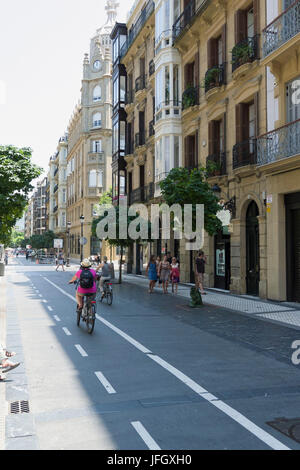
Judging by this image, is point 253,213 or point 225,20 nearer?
point 253,213

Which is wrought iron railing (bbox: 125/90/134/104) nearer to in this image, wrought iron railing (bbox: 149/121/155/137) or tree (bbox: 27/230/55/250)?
wrought iron railing (bbox: 149/121/155/137)

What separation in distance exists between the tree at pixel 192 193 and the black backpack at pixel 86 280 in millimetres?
5175

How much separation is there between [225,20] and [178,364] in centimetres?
1777

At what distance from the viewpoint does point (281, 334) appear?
1046 cm

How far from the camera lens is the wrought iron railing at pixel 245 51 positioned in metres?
18.1

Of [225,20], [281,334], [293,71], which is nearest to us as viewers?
[281,334]

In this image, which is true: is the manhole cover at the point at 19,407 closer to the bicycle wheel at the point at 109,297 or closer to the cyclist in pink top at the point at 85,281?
the cyclist in pink top at the point at 85,281

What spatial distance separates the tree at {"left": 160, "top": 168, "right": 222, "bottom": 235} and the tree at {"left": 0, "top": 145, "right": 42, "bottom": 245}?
751cm

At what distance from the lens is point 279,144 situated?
616 inches

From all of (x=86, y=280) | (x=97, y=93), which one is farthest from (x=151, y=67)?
(x=97, y=93)

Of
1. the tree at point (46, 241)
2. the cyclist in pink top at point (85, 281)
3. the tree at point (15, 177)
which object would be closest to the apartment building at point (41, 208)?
the tree at point (46, 241)
